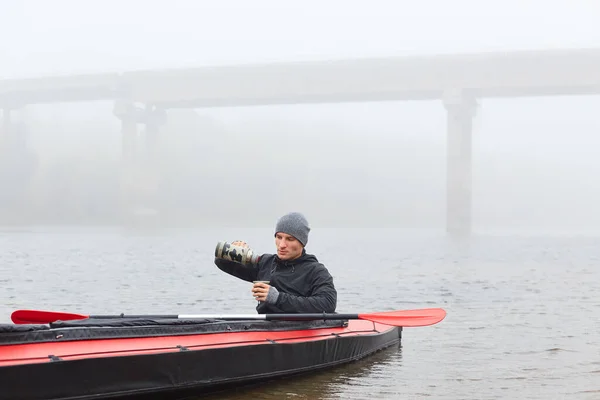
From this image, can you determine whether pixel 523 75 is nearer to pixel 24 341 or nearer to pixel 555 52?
pixel 555 52

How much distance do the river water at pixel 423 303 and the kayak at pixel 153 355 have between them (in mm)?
186

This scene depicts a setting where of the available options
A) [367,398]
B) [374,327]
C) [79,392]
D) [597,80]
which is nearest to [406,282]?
[374,327]

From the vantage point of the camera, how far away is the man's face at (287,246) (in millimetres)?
4988

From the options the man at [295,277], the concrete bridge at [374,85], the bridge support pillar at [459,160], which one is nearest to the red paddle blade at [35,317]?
the man at [295,277]

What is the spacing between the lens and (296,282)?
5031mm

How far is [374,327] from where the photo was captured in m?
5.92

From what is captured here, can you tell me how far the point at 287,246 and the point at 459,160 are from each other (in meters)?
38.0

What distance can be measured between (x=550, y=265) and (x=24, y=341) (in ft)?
56.7

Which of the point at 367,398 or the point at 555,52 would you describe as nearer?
the point at 367,398

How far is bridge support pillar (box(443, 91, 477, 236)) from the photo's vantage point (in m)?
40.2

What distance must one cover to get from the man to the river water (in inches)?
18.9

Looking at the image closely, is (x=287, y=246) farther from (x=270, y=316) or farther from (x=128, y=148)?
(x=128, y=148)

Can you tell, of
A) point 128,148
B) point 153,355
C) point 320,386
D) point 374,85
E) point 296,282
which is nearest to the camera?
point 153,355

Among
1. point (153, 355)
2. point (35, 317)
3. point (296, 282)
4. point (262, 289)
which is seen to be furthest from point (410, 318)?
point (35, 317)
